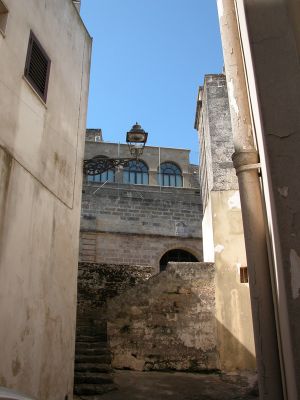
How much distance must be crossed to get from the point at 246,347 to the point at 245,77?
569 cm

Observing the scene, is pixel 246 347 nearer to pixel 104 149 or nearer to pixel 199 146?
pixel 199 146

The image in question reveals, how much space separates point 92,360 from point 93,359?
1.0 inches

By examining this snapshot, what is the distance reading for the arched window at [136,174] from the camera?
27.2m

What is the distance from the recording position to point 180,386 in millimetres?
6348

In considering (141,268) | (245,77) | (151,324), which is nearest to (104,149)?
(141,268)

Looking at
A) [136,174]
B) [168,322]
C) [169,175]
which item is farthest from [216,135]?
[169,175]

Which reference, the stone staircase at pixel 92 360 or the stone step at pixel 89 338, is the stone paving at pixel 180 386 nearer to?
the stone staircase at pixel 92 360

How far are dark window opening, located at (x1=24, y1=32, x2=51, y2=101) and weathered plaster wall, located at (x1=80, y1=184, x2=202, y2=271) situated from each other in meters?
10.7

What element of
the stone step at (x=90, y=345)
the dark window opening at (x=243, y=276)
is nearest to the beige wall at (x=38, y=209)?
the stone step at (x=90, y=345)

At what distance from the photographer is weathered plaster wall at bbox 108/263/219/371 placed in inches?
297

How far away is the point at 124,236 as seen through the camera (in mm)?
16500

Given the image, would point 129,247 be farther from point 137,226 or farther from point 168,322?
point 168,322

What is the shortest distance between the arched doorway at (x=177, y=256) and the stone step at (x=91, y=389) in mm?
10729

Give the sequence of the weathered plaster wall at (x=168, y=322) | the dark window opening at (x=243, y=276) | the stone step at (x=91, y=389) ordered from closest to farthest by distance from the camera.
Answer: the stone step at (x=91, y=389)
the weathered plaster wall at (x=168, y=322)
the dark window opening at (x=243, y=276)
